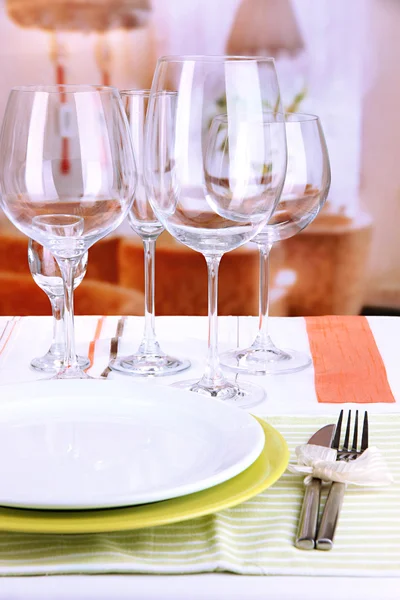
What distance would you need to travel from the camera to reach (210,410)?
21.6 inches

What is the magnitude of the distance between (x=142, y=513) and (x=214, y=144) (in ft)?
0.90

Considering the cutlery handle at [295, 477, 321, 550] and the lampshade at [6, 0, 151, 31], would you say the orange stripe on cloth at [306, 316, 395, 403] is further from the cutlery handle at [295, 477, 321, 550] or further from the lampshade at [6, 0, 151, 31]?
the lampshade at [6, 0, 151, 31]

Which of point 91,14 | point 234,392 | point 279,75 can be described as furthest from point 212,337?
point 91,14

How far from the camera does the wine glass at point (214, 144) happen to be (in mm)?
588

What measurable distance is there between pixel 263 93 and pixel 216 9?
83.3 inches

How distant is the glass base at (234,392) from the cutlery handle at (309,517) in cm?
22

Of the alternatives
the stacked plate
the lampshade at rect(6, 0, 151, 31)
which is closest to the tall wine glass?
the stacked plate

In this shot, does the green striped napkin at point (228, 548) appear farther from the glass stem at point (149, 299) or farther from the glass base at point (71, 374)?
the glass stem at point (149, 299)

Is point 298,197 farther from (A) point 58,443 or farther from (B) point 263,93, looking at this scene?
(A) point 58,443

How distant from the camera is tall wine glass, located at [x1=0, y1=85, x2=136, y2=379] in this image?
59 cm

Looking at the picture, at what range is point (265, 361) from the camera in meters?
0.84

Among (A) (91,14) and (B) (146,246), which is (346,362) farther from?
(A) (91,14)

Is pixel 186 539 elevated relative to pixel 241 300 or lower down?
elevated

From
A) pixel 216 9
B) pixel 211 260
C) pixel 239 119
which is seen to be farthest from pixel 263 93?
pixel 216 9
